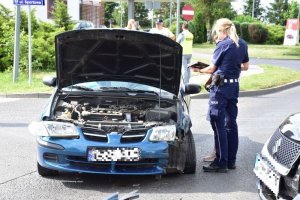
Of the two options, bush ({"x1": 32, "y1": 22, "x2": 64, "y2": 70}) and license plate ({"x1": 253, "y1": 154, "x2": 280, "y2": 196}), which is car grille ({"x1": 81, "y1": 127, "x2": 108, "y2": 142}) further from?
bush ({"x1": 32, "y1": 22, "x2": 64, "y2": 70})

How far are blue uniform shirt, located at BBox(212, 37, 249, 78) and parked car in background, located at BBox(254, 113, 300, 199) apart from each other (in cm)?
147

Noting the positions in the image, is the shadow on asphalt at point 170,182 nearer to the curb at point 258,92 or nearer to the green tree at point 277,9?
the curb at point 258,92

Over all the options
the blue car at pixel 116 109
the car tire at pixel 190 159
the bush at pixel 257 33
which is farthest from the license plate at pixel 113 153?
the bush at pixel 257 33

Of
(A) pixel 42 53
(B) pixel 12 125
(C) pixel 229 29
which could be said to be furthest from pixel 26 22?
(C) pixel 229 29

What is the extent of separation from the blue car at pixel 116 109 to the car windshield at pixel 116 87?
0.01 meters

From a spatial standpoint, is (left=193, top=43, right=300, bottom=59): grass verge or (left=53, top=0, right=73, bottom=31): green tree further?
(left=193, top=43, right=300, bottom=59): grass verge

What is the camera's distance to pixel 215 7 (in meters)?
48.7

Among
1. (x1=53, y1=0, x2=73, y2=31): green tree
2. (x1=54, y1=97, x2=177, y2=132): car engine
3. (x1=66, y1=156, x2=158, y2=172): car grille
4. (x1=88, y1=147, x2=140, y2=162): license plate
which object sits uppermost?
(x1=53, y1=0, x2=73, y2=31): green tree

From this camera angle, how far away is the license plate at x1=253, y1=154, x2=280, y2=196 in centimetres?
386

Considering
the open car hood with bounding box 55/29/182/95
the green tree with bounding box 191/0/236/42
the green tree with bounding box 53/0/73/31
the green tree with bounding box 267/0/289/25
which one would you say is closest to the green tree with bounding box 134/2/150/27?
the green tree with bounding box 267/0/289/25

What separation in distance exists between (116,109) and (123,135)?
0.81 meters

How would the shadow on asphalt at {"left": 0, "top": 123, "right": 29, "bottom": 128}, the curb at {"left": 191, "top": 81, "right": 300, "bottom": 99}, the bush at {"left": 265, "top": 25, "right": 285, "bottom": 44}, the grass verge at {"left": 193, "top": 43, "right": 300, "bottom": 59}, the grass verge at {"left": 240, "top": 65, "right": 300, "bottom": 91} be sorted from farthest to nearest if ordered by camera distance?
the bush at {"left": 265, "top": 25, "right": 285, "bottom": 44} < the grass verge at {"left": 193, "top": 43, "right": 300, "bottom": 59} < the grass verge at {"left": 240, "top": 65, "right": 300, "bottom": 91} < the curb at {"left": 191, "top": 81, "right": 300, "bottom": 99} < the shadow on asphalt at {"left": 0, "top": 123, "right": 29, "bottom": 128}

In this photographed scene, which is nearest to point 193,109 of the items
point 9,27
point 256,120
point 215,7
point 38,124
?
point 256,120

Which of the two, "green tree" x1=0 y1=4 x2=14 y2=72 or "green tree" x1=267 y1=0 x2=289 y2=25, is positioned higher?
"green tree" x1=267 y1=0 x2=289 y2=25
